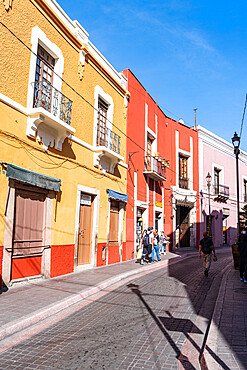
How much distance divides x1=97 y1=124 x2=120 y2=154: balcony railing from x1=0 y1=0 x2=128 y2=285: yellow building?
0.04 meters

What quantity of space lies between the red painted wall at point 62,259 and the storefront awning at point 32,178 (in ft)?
6.22

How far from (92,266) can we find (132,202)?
495cm

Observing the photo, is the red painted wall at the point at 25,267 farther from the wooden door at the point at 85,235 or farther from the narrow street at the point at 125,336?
the wooden door at the point at 85,235

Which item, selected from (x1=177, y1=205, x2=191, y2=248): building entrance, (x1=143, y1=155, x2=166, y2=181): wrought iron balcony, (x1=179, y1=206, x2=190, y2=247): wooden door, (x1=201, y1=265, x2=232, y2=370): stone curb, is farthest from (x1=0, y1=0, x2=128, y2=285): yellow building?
(x1=179, y1=206, x2=190, y2=247): wooden door

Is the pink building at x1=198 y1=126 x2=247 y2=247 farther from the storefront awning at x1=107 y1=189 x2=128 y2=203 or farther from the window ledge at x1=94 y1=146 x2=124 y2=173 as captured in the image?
the window ledge at x1=94 y1=146 x2=124 y2=173

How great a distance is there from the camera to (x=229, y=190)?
28516 mm

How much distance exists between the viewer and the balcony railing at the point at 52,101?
356 inches

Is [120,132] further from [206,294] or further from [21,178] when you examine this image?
[206,294]

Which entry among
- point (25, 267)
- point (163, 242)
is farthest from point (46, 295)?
point (163, 242)

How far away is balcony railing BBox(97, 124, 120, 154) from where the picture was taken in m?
12.8

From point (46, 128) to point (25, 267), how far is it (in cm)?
→ 396

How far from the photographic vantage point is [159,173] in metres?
19.2

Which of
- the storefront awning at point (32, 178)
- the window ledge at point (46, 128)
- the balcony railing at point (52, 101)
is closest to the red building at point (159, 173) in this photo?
the balcony railing at point (52, 101)

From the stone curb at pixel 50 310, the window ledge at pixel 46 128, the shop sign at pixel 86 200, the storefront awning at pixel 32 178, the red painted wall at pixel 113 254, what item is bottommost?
the stone curb at pixel 50 310
